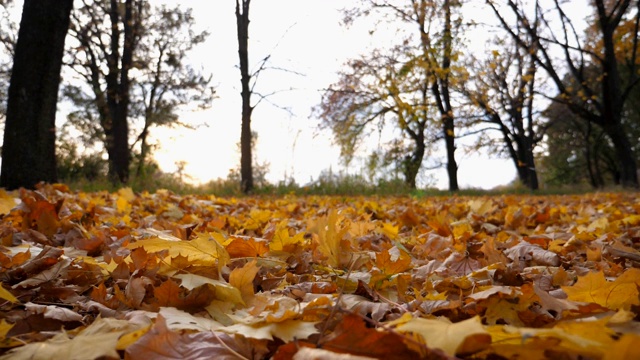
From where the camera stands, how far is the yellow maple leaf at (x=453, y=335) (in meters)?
0.64

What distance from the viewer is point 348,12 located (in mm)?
15492

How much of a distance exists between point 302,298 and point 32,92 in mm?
5859

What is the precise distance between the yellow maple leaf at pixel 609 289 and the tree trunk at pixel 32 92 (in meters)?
6.14

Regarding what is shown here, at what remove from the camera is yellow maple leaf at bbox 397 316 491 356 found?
0.64 m

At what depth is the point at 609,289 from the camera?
3.19 feet

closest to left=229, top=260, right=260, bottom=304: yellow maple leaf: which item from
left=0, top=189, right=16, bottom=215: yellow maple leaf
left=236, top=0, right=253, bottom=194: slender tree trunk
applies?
left=0, top=189, right=16, bottom=215: yellow maple leaf

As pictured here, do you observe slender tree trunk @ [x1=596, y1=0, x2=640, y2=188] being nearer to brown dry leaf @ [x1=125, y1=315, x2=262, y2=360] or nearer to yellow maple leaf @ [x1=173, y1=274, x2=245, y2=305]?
yellow maple leaf @ [x1=173, y1=274, x2=245, y2=305]

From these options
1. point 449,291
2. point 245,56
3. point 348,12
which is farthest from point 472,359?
point 348,12

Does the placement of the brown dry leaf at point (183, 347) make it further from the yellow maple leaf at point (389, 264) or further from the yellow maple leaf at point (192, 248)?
the yellow maple leaf at point (389, 264)

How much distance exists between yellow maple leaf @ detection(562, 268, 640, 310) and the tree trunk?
6.14 metres

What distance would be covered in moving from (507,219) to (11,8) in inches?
762

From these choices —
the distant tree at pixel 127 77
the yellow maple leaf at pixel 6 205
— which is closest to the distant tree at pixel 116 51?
the distant tree at pixel 127 77

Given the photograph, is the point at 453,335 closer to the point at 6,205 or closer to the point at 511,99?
the point at 6,205

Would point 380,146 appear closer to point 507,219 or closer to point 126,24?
point 126,24
